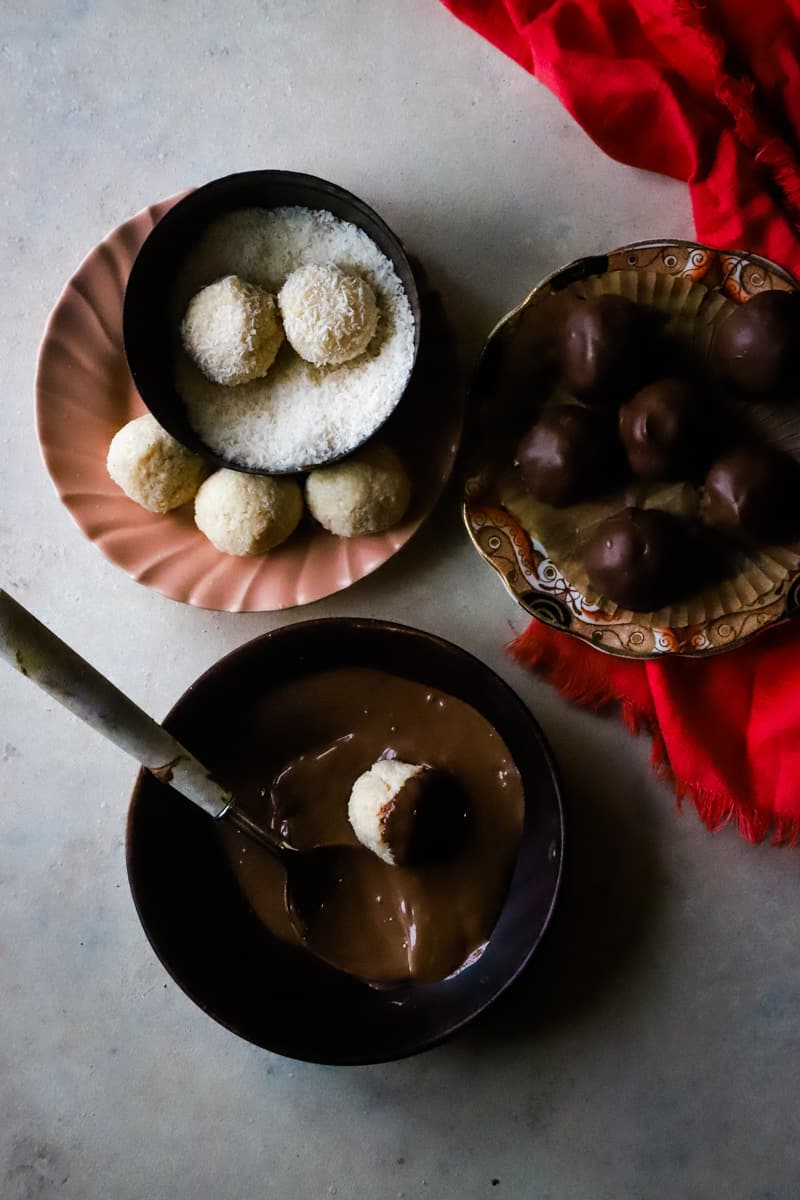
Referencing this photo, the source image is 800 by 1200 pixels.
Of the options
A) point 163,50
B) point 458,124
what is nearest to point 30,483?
point 163,50

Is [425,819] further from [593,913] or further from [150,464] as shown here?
[150,464]

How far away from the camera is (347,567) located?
1194 millimetres

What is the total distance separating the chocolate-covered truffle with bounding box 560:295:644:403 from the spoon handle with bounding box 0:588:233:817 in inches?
22.8

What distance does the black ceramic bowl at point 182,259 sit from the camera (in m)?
1.13

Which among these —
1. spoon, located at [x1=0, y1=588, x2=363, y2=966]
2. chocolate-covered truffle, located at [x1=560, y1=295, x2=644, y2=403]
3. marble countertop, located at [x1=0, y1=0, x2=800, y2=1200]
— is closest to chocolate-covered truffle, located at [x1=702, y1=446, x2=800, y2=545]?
chocolate-covered truffle, located at [x1=560, y1=295, x2=644, y2=403]

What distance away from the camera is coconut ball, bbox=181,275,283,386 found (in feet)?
3.67

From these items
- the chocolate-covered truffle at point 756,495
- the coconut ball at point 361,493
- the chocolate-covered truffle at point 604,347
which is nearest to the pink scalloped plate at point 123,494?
the coconut ball at point 361,493

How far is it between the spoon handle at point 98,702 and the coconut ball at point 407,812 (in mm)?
146

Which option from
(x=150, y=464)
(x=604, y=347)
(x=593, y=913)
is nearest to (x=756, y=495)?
(x=604, y=347)

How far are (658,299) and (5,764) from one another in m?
0.94

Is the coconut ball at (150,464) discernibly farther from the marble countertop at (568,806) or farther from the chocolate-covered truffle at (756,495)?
the chocolate-covered truffle at (756,495)

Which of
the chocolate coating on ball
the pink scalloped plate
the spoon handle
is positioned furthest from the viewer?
the pink scalloped plate

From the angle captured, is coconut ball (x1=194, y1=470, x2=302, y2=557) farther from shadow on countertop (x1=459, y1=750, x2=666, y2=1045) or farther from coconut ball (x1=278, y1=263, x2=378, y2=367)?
shadow on countertop (x1=459, y1=750, x2=666, y2=1045)

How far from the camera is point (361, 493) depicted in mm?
Answer: 1145
